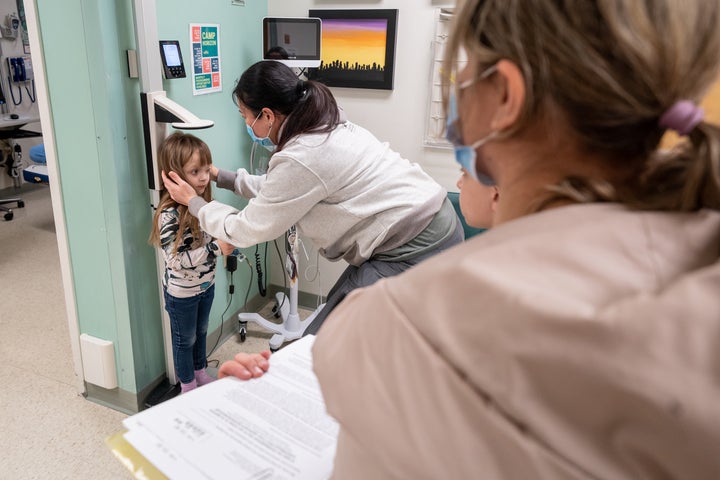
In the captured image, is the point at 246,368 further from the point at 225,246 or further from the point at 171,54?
the point at 171,54

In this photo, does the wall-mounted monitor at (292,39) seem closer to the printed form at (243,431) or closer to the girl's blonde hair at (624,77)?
the printed form at (243,431)

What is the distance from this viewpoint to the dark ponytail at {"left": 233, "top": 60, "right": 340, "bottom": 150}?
68.4 inches

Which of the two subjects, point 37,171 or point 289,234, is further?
point 37,171

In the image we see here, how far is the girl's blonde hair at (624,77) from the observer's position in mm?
493

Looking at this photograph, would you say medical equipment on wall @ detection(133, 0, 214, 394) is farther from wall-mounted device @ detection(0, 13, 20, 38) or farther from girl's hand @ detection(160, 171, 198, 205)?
wall-mounted device @ detection(0, 13, 20, 38)

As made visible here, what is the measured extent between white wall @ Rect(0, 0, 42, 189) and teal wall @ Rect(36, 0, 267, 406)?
3148 mm

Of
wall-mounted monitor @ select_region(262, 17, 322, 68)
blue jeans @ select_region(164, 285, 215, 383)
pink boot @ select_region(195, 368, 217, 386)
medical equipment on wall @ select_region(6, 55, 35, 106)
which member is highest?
wall-mounted monitor @ select_region(262, 17, 322, 68)

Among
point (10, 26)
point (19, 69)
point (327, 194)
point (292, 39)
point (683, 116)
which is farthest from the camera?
point (19, 69)

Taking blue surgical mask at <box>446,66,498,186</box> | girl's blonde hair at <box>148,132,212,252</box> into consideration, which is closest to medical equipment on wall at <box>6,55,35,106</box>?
girl's blonde hair at <box>148,132,212,252</box>

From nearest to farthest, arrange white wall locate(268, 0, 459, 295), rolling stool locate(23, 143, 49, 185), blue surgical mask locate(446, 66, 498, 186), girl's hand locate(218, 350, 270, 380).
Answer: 1. blue surgical mask locate(446, 66, 498, 186)
2. girl's hand locate(218, 350, 270, 380)
3. white wall locate(268, 0, 459, 295)
4. rolling stool locate(23, 143, 49, 185)

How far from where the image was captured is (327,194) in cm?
173

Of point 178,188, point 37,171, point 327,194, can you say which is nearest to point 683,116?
point 327,194

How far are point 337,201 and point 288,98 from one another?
374mm

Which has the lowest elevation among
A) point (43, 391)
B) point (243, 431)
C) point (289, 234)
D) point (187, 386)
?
point (43, 391)
